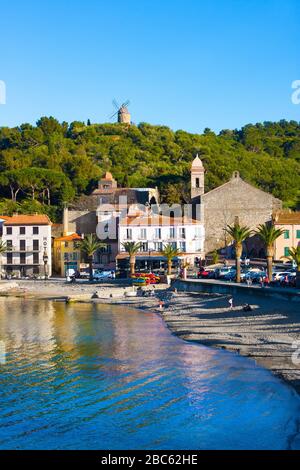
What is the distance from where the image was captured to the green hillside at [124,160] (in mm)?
94438

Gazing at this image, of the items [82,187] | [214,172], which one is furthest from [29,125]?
[214,172]

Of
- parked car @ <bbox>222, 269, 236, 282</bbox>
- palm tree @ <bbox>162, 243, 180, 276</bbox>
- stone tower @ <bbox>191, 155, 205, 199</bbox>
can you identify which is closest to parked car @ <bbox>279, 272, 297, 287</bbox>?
parked car @ <bbox>222, 269, 236, 282</bbox>

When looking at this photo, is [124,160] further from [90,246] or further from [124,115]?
[90,246]

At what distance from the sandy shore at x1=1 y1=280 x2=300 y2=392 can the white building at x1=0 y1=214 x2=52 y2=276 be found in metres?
15.6

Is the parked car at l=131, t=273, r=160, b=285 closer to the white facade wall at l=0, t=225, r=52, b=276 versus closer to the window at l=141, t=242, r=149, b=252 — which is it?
the window at l=141, t=242, r=149, b=252

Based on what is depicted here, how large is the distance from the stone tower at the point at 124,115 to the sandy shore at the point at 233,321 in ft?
324

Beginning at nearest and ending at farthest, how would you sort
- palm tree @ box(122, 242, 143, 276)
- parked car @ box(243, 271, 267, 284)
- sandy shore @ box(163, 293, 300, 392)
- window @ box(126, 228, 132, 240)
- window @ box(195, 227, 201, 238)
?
sandy shore @ box(163, 293, 300, 392) < parked car @ box(243, 271, 267, 284) < palm tree @ box(122, 242, 143, 276) < window @ box(126, 228, 132, 240) < window @ box(195, 227, 201, 238)

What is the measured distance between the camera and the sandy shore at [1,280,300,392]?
30.5 m

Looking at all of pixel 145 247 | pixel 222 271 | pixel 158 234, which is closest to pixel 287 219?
pixel 222 271

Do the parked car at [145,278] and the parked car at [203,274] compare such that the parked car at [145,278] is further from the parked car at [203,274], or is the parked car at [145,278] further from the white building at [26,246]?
the white building at [26,246]

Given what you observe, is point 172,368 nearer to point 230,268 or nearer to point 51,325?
point 51,325

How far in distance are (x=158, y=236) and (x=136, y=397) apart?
4977 centimetres

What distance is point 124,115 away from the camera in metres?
158
